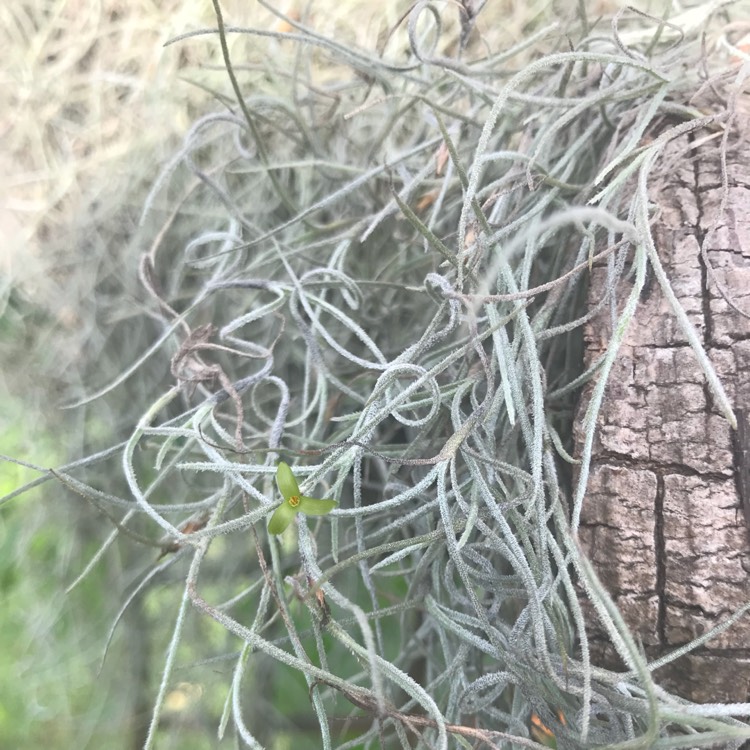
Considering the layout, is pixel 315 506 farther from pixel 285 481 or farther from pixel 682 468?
pixel 682 468

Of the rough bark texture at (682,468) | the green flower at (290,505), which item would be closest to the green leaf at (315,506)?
the green flower at (290,505)

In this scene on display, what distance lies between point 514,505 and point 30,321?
1.65 feet

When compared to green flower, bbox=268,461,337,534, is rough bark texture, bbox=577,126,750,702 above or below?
above

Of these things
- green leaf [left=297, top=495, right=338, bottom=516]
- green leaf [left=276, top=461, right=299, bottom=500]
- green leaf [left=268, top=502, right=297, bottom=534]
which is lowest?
green leaf [left=268, top=502, right=297, bottom=534]

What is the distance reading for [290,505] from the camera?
24cm

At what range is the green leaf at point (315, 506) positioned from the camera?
9.3 inches

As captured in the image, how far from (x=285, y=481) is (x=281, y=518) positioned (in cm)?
2

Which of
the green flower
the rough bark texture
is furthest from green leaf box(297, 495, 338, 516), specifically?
the rough bark texture

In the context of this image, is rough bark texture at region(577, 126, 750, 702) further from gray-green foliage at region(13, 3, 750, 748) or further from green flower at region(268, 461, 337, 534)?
green flower at region(268, 461, 337, 534)

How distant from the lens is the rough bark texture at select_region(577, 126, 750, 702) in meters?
0.25

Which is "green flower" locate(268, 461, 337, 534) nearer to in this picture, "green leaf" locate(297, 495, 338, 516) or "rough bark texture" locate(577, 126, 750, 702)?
"green leaf" locate(297, 495, 338, 516)

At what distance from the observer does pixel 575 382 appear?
0.28 metres

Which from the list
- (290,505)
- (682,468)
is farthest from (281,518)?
(682,468)

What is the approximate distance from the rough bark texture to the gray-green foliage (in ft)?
0.06
